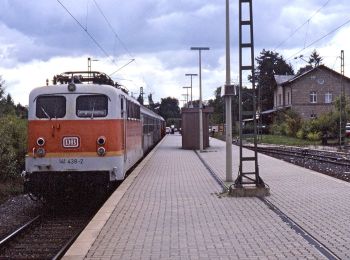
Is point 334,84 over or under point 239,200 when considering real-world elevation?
over

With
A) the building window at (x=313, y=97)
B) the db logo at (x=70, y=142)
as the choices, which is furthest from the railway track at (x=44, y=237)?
the building window at (x=313, y=97)

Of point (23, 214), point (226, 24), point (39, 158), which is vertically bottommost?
point (23, 214)

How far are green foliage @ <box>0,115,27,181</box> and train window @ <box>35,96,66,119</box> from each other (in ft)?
17.5

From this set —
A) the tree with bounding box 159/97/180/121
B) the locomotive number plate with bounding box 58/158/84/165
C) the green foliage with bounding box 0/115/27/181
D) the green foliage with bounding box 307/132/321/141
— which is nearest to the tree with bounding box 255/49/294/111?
the tree with bounding box 159/97/180/121

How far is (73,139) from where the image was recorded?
13.0m

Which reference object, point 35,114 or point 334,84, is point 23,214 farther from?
point 334,84

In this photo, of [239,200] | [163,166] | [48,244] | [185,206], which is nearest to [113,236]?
[48,244]

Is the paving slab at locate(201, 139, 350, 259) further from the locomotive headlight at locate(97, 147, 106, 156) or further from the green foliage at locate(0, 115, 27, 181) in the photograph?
the green foliage at locate(0, 115, 27, 181)

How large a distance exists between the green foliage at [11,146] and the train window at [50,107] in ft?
17.5

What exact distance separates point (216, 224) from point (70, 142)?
4767 millimetres

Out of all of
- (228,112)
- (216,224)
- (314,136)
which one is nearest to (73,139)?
(228,112)

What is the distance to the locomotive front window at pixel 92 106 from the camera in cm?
1320

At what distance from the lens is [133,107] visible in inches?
707

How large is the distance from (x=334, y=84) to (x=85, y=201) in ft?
222
